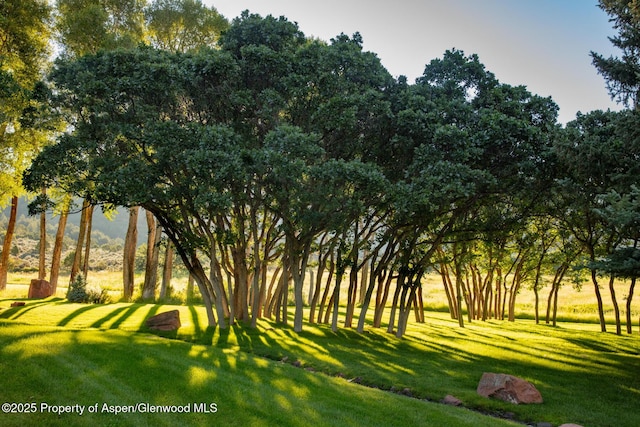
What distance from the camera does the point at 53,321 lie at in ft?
61.8

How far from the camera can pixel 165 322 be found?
1919 centimetres

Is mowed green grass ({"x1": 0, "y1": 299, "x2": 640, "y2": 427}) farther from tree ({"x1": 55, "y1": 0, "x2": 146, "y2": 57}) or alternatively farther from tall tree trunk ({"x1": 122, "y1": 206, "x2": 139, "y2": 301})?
tree ({"x1": 55, "y1": 0, "x2": 146, "y2": 57})

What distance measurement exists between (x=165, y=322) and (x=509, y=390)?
13.8 m

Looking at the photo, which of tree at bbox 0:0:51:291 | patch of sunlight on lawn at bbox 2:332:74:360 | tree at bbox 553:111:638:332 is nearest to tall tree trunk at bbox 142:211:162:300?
tree at bbox 0:0:51:291

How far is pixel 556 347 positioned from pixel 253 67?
18610mm

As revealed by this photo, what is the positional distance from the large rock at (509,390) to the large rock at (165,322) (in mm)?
12691

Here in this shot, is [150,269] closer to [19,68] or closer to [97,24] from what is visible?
[19,68]

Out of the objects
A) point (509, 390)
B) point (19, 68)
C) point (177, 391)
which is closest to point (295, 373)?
point (177, 391)

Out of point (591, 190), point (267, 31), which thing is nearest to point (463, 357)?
point (591, 190)

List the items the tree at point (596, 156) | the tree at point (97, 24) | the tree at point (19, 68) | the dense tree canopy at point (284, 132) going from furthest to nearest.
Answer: the tree at point (97, 24) → the tree at point (19, 68) → the dense tree canopy at point (284, 132) → the tree at point (596, 156)

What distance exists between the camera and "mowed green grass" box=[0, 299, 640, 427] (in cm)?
926

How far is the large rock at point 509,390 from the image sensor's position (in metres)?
11.9

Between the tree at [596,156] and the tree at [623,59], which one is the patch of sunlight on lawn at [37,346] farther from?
the tree at [623,59]

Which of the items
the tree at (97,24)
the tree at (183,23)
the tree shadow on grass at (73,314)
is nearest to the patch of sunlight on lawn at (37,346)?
the tree shadow on grass at (73,314)
